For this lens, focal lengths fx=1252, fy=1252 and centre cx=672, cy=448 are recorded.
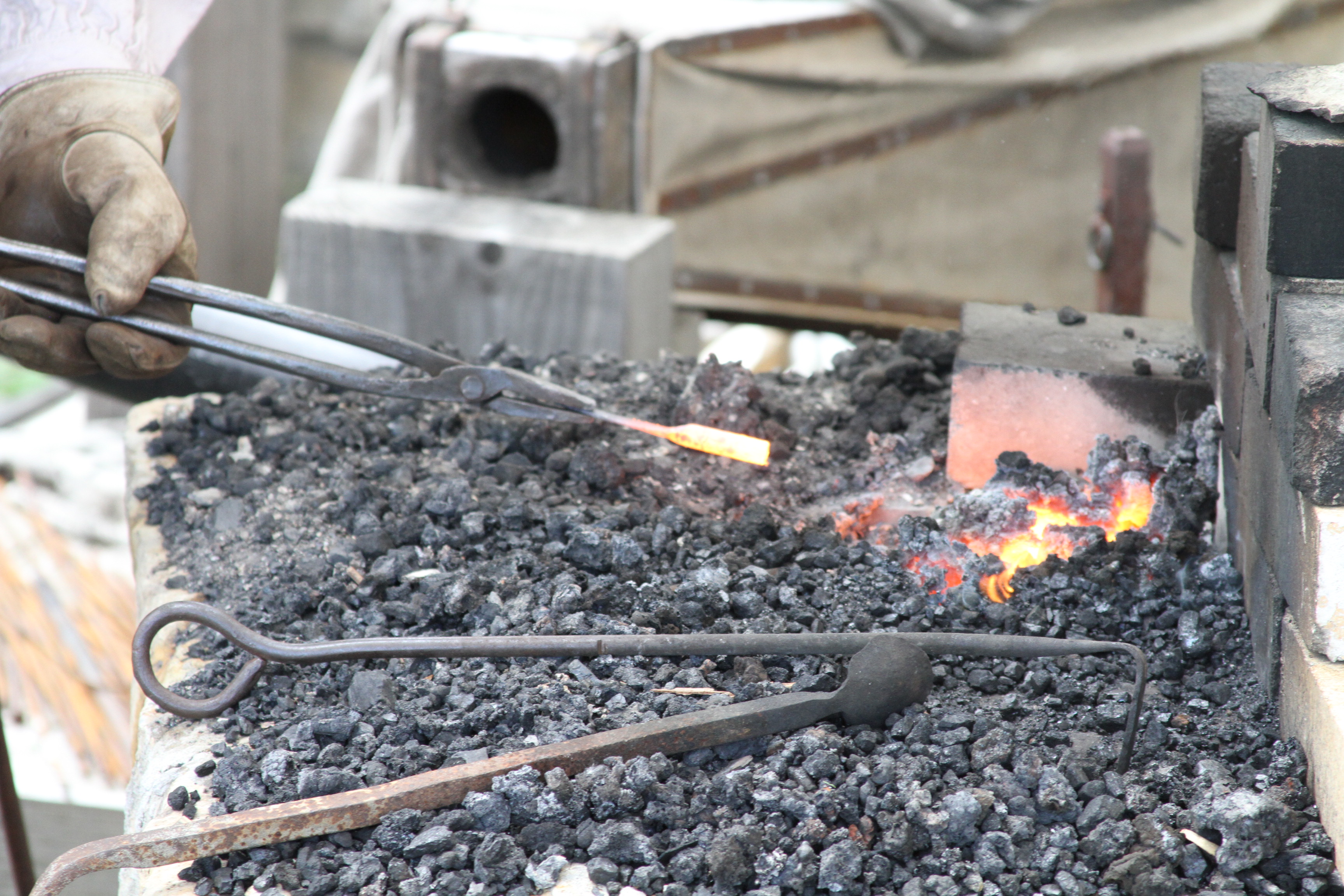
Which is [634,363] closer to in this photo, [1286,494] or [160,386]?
[160,386]

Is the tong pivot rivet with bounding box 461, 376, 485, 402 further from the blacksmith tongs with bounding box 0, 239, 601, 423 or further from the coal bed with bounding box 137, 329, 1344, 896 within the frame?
the coal bed with bounding box 137, 329, 1344, 896

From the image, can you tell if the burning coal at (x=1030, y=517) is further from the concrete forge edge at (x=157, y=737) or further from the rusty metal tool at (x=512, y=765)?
the concrete forge edge at (x=157, y=737)

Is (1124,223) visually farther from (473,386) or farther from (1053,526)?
(473,386)

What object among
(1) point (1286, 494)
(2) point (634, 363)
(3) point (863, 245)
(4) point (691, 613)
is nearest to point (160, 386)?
(2) point (634, 363)

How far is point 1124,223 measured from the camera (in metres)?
3.13

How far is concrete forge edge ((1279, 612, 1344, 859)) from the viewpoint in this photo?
1.13 meters

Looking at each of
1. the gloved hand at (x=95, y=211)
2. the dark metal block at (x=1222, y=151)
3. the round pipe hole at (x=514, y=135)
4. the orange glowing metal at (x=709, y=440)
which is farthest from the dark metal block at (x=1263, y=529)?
the round pipe hole at (x=514, y=135)

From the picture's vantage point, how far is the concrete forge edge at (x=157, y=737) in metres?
1.20

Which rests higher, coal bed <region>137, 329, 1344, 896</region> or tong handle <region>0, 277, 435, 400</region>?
tong handle <region>0, 277, 435, 400</region>

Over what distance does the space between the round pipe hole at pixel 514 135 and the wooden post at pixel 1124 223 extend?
1521mm

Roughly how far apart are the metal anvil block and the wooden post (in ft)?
4.36

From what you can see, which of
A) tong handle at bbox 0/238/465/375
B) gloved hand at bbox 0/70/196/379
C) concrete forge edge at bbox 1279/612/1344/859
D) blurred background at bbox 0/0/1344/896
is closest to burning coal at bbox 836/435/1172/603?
concrete forge edge at bbox 1279/612/1344/859

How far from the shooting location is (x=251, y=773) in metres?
1.24

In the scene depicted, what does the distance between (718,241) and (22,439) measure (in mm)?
2418
